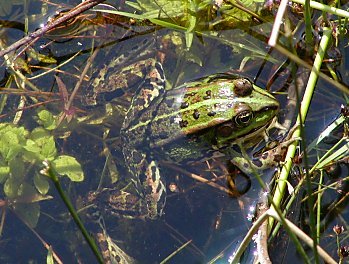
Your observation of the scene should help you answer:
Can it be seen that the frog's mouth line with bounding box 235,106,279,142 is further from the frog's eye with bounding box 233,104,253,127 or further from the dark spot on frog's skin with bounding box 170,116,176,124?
the dark spot on frog's skin with bounding box 170,116,176,124

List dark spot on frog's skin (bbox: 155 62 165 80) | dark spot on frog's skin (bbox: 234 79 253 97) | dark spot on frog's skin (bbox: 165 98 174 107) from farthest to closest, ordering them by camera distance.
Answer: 1. dark spot on frog's skin (bbox: 155 62 165 80)
2. dark spot on frog's skin (bbox: 165 98 174 107)
3. dark spot on frog's skin (bbox: 234 79 253 97)

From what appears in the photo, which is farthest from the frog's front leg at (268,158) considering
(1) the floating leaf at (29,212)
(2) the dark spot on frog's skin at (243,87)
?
(1) the floating leaf at (29,212)

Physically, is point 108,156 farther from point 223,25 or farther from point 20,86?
point 223,25

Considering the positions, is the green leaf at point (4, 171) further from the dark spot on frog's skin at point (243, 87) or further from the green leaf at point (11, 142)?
the dark spot on frog's skin at point (243, 87)

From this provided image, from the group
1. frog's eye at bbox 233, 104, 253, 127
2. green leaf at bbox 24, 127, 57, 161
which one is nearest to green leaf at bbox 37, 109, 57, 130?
green leaf at bbox 24, 127, 57, 161

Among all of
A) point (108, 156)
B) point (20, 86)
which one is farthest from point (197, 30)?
point (20, 86)
